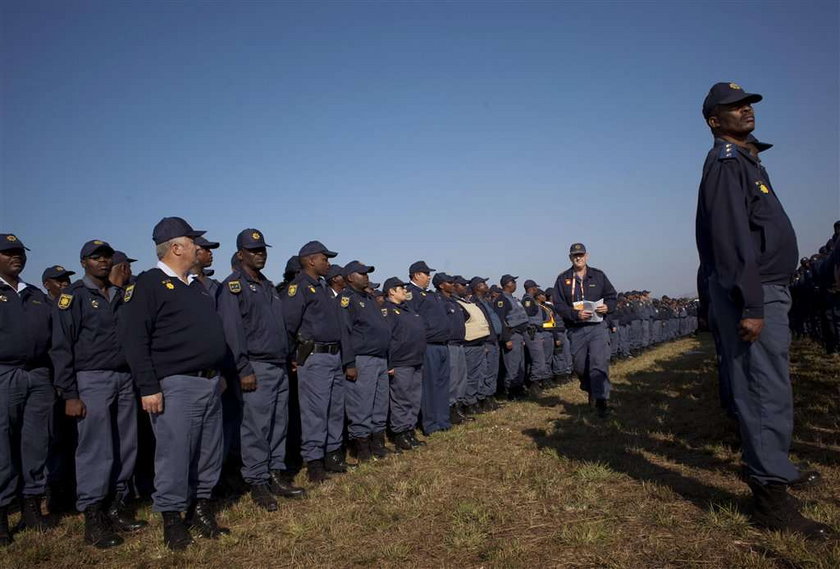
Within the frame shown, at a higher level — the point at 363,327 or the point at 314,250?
the point at 314,250

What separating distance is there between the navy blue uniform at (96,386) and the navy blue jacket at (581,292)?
6.04 m

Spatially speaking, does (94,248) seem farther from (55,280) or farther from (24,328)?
(55,280)

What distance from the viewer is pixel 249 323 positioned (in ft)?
17.7

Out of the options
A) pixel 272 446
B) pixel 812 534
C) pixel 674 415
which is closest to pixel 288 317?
pixel 272 446

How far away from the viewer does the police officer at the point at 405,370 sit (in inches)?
297

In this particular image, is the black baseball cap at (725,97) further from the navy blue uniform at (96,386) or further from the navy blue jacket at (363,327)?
the navy blue uniform at (96,386)

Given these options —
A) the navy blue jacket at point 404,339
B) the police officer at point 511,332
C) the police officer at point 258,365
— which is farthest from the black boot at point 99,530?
the police officer at point 511,332

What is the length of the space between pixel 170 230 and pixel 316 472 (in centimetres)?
296

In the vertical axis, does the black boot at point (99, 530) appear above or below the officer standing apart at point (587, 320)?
below

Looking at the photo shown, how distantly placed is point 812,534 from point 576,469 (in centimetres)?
214

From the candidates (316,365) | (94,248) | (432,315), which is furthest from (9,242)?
(432,315)

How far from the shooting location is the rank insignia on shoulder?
16.5 ft

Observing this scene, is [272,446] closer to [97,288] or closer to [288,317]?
[288,317]

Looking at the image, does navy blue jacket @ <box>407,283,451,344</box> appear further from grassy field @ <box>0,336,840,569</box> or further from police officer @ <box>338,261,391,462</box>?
grassy field @ <box>0,336,840,569</box>
